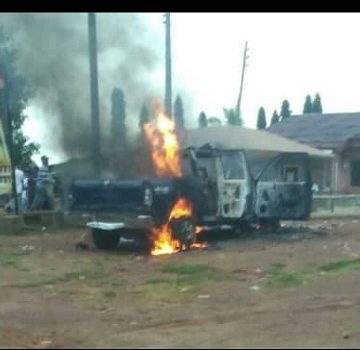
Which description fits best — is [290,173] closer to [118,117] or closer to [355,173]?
[118,117]

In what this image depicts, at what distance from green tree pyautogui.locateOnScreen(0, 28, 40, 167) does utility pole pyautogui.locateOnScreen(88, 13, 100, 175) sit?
2.54 feet

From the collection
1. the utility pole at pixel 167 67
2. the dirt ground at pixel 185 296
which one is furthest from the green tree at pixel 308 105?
the utility pole at pixel 167 67

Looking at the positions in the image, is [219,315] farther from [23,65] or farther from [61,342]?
[23,65]

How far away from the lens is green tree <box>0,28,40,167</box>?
10.4 meters

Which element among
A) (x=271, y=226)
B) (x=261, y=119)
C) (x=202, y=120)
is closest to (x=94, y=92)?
(x=202, y=120)

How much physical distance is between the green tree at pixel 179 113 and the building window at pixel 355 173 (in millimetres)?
21818

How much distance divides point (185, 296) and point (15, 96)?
483 centimetres

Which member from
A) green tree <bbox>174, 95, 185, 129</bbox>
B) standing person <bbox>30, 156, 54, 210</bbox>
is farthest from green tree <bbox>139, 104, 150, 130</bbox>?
standing person <bbox>30, 156, 54, 210</bbox>

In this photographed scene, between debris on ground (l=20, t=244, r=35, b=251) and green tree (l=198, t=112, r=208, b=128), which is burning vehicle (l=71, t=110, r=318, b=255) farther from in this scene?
debris on ground (l=20, t=244, r=35, b=251)

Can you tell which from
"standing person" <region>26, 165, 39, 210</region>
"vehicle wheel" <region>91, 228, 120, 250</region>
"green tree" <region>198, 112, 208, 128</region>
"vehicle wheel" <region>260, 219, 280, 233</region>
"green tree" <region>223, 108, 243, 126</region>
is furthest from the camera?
"green tree" <region>223, 108, 243, 126</region>

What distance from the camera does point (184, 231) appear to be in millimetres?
15016

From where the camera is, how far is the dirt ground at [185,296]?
7.43m

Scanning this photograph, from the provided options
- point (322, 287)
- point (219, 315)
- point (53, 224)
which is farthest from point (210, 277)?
point (53, 224)
